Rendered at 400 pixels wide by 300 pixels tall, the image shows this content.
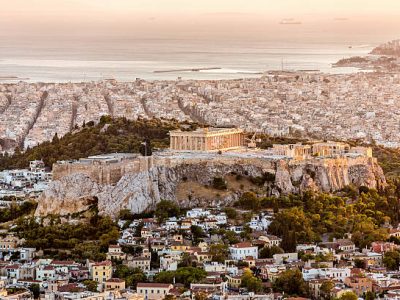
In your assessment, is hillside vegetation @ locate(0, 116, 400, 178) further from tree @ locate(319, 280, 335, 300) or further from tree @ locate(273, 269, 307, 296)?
tree @ locate(319, 280, 335, 300)

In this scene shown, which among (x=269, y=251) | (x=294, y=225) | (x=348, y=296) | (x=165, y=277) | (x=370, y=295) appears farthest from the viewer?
(x=294, y=225)

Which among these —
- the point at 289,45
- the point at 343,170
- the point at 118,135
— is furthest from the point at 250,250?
the point at 289,45

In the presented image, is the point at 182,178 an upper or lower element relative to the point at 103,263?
upper

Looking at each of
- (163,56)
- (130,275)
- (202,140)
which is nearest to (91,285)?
(130,275)

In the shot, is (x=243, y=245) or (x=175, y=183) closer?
(x=243, y=245)

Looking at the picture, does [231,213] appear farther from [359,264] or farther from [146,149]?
[359,264]

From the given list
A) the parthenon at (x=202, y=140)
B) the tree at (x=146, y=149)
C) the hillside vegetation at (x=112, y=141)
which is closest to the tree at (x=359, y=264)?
the tree at (x=146, y=149)

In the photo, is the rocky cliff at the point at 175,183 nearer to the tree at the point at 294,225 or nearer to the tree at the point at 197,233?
the tree at the point at 294,225
